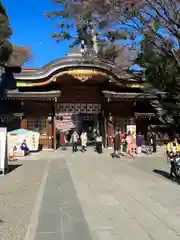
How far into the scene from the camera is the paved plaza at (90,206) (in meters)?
6.04

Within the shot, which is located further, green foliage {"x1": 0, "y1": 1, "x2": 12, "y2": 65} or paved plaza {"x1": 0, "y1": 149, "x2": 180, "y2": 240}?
green foliage {"x1": 0, "y1": 1, "x2": 12, "y2": 65}

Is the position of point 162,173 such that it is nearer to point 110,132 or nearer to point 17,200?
point 17,200

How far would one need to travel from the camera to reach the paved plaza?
604 centimetres

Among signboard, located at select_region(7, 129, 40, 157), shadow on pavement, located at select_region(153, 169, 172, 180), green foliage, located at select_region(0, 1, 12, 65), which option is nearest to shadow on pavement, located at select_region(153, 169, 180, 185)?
shadow on pavement, located at select_region(153, 169, 172, 180)

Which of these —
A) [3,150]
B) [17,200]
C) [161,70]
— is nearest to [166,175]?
[17,200]

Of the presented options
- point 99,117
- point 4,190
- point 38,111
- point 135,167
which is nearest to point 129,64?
point 99,117

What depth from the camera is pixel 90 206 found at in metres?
8.15

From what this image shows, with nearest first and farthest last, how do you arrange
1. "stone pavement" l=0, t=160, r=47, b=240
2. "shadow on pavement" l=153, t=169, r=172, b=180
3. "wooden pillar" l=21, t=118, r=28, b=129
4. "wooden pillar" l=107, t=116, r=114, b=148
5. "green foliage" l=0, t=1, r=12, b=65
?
"stone pavement" l=0, t=160, r=47, b=240
"shadow on pavement" l=153, t=169, r=172, b=180
"green foliage" l=0, t=1, r=12, b=65
"wooden pillar" l=21, t=118, r=28, b=129
"wooden pillar" l=107, t=116, r=114, b=148

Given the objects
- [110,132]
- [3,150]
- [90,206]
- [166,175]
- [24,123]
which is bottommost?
[90,206]

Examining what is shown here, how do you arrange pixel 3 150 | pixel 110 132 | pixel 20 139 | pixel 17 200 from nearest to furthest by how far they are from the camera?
pixel 17 200 → pixel 3 150 → pixel 20 139 → pixel 110 132

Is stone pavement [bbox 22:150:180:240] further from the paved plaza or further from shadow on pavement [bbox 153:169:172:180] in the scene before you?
shadow on pavement [bbox 153:169:172:180]

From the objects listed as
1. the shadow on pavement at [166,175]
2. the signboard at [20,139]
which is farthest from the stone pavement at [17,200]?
the signboard at [20,139]

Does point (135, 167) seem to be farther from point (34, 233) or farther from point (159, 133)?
point (159, 133)

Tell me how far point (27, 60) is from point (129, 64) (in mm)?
34820
